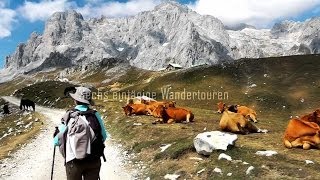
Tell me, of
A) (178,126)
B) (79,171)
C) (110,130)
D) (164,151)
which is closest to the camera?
(79,171)

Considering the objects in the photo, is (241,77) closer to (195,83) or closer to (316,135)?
(195,83)

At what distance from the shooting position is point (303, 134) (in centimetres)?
1880

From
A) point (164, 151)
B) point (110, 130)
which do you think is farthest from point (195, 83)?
point (164, 151)

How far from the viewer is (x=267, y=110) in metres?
65.2

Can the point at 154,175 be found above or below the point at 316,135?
below

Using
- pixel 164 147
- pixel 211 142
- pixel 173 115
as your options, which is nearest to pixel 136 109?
pixel 173 115

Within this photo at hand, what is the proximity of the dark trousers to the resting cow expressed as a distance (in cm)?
1089

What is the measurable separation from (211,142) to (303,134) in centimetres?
411

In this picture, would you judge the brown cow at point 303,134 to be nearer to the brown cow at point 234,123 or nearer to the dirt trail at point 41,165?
the brown cow at point 234,123

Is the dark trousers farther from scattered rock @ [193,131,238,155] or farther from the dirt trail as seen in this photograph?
scattered rock @ [193,131,238,155]

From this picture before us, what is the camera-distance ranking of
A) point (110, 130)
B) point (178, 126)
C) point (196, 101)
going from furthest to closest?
point (196, 101)
point (110, 130)
point (178, 126)

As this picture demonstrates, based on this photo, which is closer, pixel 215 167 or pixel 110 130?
pixel 215 167

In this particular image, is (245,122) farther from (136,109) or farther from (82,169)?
(136,109)

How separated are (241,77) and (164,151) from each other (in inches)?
2616
